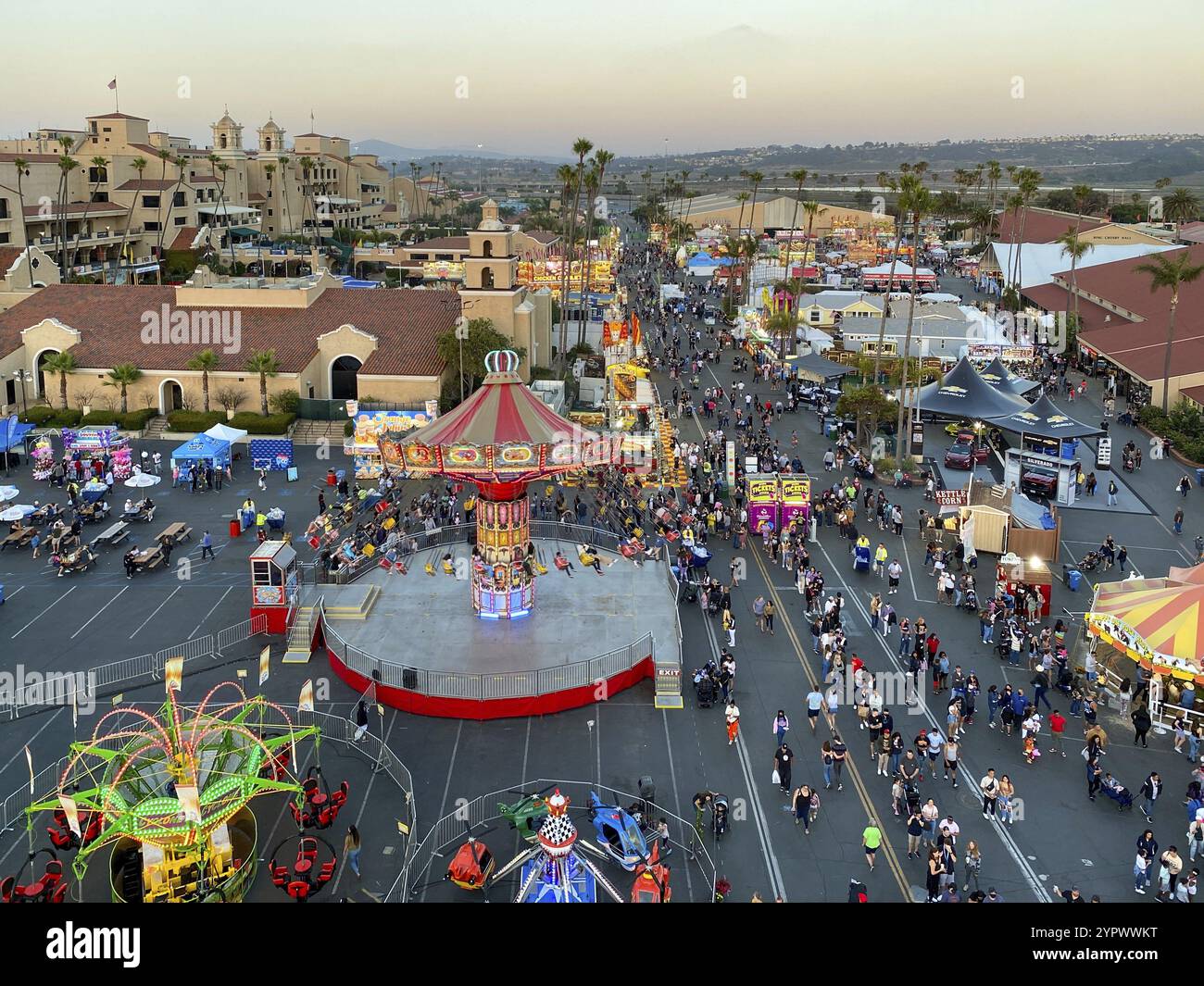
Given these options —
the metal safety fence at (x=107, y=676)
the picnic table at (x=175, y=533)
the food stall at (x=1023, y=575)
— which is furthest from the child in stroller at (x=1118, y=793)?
the picnic table at (x=175, y=533)

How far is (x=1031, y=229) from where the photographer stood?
10738 cm

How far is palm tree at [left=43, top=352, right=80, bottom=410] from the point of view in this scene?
155 ft

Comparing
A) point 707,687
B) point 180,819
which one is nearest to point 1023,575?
point 707,687

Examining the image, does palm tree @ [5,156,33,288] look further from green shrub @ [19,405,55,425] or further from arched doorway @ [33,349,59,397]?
green shrub @ [19,405,55,425]

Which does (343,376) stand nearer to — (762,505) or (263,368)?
(263,368)

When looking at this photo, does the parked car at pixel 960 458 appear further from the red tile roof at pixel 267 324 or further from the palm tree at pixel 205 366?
the palm tree at pixel 205 366

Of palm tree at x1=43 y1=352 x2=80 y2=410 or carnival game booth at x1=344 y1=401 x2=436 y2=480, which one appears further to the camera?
palm tree at x1=43 y1=352 x2=80 y2=410

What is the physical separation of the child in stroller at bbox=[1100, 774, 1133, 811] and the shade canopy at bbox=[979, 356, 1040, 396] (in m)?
30.7

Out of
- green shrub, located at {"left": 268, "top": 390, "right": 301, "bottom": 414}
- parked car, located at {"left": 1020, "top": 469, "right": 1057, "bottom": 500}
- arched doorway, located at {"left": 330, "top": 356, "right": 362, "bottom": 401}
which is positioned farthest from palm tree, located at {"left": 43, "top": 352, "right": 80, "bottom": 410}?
parked car, located at {"left": 1020, "top": 469, "right": 1057, "bottom": 500}

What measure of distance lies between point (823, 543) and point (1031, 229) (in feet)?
290

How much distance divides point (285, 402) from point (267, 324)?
6.23m

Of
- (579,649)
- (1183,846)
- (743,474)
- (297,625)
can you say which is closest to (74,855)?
(297,625)

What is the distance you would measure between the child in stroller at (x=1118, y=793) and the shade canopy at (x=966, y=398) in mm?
25444
